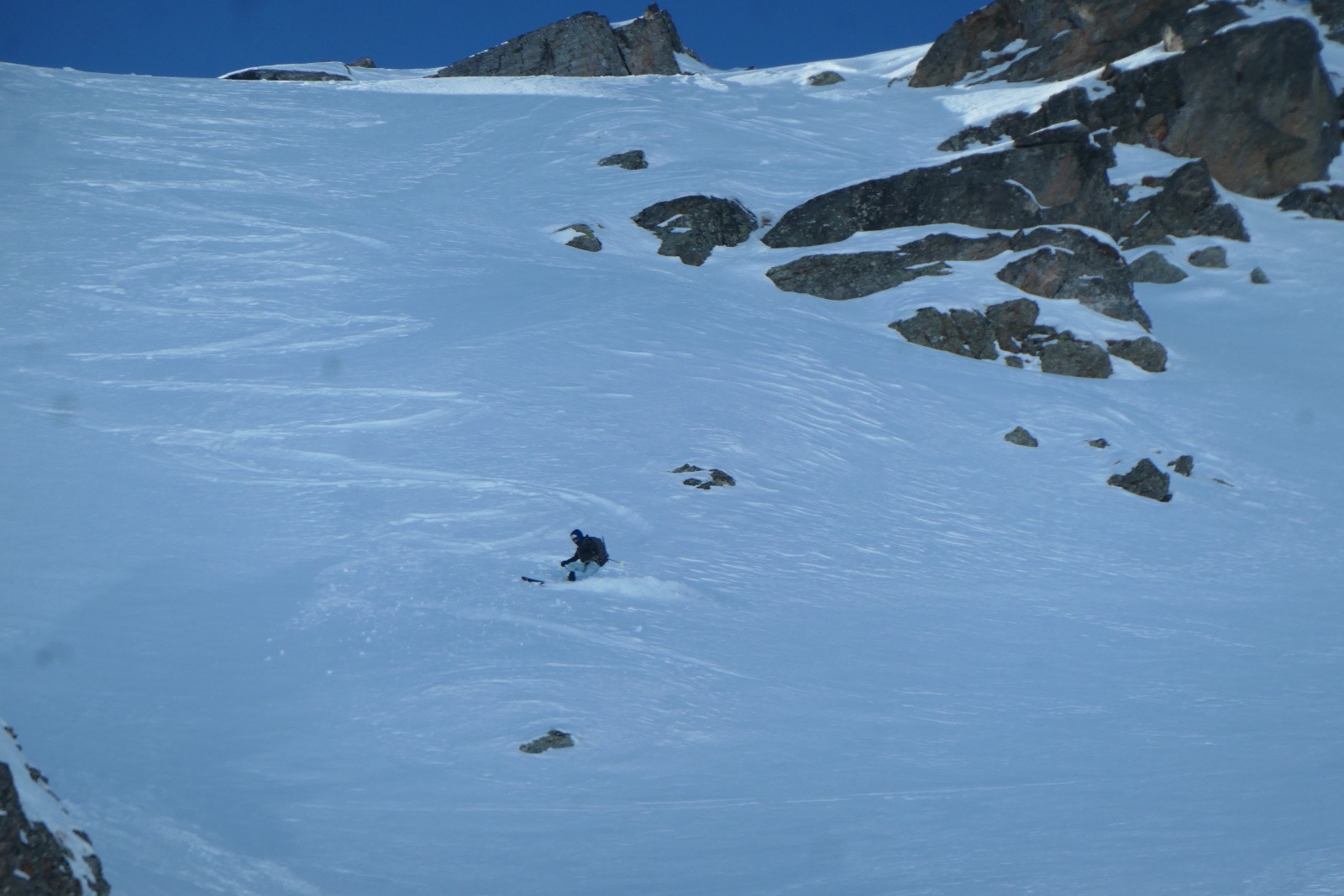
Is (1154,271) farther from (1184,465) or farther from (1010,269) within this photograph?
(1184,465)

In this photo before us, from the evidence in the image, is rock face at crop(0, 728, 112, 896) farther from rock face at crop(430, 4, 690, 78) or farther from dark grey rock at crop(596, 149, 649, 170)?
rock face at crop(430, 4, 690, 78)

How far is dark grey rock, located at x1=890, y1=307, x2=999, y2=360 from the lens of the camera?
67.7 feet

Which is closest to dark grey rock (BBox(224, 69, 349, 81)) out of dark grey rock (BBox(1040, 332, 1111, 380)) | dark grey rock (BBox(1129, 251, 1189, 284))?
dark grey rock (BBox(1129, 251, 1189, 284))

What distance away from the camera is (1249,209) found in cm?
3072

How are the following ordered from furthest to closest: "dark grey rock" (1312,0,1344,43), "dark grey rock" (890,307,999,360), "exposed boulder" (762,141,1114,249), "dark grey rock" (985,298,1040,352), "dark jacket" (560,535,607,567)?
"dark grey rock" (1312,0,1344,43) < "exposed boulder" (762,141,1114,249) < "dark grey rock" (985,298,1040,352) < "dark grey rock" (890,307,999,360) < "dark jacket" (560,535,607,567)

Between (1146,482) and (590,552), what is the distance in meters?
9.30

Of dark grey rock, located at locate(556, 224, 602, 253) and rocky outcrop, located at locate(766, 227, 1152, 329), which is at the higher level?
dark grey rock, located at locate(556, 224, 602, 253)

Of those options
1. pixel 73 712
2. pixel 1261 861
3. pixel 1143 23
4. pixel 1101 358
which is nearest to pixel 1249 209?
pixel 1143 23

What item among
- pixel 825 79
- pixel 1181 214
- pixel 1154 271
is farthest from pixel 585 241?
pixel 825 79

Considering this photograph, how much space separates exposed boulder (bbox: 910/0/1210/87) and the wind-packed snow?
34.4ft

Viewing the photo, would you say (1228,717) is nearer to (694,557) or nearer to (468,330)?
(694,557)

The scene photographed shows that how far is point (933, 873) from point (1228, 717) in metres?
4.22

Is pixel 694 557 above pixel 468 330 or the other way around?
the other way around

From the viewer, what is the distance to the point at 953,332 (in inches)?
821
